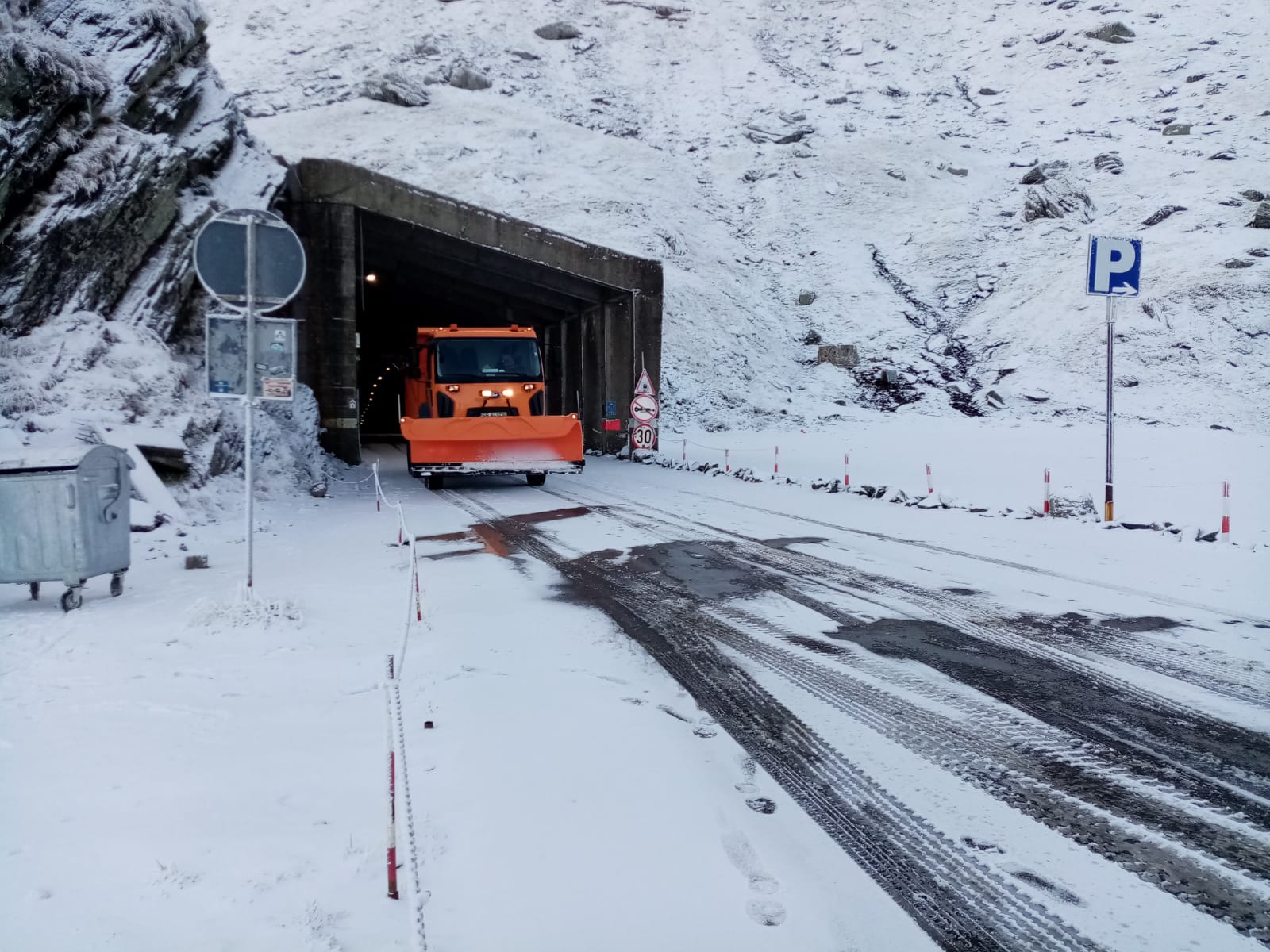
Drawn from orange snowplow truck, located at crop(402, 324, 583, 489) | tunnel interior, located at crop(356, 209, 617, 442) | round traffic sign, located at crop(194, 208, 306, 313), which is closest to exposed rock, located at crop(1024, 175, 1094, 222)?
tunnel interior, located at crop(356, 209, 617, 442)

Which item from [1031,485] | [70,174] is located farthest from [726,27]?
[70,174]

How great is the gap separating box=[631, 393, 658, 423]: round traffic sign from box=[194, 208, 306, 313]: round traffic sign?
17.5 m

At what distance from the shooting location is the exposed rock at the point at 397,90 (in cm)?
5729

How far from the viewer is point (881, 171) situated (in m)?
51.4

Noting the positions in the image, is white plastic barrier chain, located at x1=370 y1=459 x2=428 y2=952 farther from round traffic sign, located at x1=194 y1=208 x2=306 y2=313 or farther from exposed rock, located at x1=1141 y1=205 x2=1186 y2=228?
exposed rock, located at x1=1141 y1=205 x2=1186 y2=228

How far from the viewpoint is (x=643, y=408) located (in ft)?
81.2

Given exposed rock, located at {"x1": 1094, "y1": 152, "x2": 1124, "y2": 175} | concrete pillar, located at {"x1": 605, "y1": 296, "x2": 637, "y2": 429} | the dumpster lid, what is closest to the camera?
the dumpster lid

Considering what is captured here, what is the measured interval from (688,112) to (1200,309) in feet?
125

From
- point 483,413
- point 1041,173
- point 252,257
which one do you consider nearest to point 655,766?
point 252,257

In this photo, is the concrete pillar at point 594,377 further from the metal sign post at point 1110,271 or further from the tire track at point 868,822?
the tire track at point 868,822

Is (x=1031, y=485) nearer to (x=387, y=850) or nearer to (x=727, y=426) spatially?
(x=727, y=426)

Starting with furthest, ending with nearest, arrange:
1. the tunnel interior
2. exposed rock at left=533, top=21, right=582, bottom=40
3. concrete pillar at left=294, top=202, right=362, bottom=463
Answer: exposed rock at left=533, top=21, right=582, bottom=40
the tunnel interior
concrete pillar at left=294, top=202, right=362, bottom=463

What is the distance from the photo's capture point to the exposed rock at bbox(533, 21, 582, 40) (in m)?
70.1

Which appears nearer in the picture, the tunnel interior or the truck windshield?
the truck windshield
